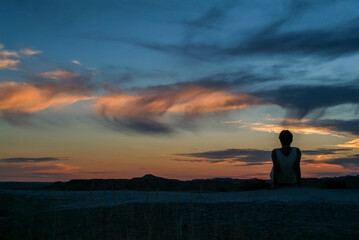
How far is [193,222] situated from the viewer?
32.3ft

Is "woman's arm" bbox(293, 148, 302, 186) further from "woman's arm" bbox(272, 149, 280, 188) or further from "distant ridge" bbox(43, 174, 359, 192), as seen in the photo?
"distant ridge" bbox(43, 174, 359, 192)

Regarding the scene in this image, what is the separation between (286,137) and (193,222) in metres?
4.86

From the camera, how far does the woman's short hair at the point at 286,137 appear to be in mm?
13039

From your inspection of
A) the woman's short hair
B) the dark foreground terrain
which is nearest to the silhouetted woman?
the woman's short hair

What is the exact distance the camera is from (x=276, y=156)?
1289cm

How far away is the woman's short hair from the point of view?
13.0m

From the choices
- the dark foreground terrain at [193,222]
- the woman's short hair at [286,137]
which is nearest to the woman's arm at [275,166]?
the woman's short hair at [286,137]

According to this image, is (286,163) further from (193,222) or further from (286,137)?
(193,222)

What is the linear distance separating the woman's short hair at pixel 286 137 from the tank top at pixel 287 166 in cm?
28

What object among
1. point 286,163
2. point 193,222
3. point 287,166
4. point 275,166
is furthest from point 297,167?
point 193,222

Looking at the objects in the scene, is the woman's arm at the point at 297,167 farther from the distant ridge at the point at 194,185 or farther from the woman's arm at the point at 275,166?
the distant ridge at the point at 194,185

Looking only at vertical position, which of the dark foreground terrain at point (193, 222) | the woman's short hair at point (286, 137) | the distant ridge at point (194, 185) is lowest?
the dark foreground terrain at point (193, 222)

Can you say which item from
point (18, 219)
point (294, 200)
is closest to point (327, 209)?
point (294, 200)

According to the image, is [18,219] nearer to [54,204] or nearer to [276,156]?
[54,204]
